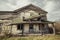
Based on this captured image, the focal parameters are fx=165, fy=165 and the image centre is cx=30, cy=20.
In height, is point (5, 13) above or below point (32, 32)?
above

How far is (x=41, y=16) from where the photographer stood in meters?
40.8

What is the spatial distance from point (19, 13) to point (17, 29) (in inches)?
223

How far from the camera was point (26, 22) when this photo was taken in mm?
35938

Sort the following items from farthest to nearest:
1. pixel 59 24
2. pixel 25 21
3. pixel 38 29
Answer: pixel 59 24
pixel 38 29
pixel 25 21

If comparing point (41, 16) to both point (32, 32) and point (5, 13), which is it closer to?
point (32, 32)

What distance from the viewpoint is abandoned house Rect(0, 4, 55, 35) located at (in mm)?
35969

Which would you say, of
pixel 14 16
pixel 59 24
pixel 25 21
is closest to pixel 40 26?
pixel 25 21

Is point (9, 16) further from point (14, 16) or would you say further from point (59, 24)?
point (59, 24)

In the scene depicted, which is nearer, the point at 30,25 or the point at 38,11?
the point at 30,25

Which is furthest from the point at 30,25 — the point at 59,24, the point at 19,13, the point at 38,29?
the point at 59,24

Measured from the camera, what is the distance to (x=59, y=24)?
183 feet

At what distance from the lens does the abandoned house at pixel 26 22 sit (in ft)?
118

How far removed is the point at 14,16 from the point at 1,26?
553 cm

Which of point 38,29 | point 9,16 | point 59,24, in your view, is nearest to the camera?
point 38,29
